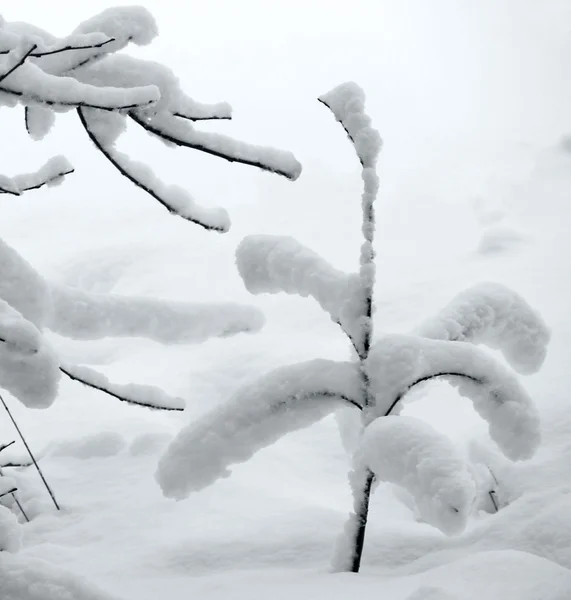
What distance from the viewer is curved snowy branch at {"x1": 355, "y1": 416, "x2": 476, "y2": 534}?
994 millimetres

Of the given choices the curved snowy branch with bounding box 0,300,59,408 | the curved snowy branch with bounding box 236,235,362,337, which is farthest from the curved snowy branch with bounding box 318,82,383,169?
the curved snowy branch with bounding box 0,300,59,408

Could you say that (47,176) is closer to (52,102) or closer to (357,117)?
(52,102)

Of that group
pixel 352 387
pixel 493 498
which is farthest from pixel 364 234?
pixel 493 498

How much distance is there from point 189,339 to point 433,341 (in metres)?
0.56

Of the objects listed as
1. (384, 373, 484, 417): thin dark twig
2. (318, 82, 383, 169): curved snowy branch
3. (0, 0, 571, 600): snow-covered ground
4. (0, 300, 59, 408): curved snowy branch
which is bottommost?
(0, 0, 571, 600): snow-covered ground

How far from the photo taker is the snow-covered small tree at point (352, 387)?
4.07 feet

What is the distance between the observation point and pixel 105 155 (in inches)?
38.0

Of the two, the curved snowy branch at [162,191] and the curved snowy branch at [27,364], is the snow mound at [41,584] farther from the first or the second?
the curved snowy branch at [162,191]

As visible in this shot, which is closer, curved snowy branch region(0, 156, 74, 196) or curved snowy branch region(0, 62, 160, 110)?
curved snowy branch region(0, 62, 160, 110)

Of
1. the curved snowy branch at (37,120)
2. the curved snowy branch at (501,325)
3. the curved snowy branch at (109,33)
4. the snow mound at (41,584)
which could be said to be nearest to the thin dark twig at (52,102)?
the curved snowy branch at (109,33)

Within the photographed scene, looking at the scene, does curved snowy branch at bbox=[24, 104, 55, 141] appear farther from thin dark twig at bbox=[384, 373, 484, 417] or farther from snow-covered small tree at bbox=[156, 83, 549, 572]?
thin dark twig at bbox=[384, 373, 484, 417]

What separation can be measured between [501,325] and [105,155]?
1089 mm

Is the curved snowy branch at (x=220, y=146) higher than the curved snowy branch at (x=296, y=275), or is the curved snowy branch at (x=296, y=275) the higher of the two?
the curved snowy branch at (x=220, y=146)

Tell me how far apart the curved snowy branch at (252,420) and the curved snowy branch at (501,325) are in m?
0.32
